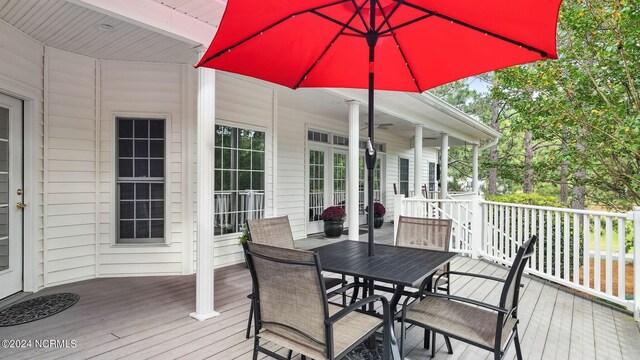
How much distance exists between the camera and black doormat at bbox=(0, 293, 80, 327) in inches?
120

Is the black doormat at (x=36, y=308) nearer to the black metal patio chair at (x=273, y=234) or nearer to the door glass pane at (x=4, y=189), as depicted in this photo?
the door glass pane at (x=4, y=189)

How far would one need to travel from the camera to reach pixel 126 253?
4438mm

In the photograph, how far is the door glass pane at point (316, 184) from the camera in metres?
7.45

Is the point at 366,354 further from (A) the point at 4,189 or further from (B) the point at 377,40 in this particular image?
(A) the point at 4,189

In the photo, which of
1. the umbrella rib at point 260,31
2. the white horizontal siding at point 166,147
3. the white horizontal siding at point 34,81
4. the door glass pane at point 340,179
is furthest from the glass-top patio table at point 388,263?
the door glass pane at point 340,179

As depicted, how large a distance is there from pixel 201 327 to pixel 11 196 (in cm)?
268

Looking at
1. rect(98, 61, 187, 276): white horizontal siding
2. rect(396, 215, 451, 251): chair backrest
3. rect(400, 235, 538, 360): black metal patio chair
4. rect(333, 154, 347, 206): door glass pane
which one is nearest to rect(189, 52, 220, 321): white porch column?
rect(98, 61, 187, 276): white horizontal siding

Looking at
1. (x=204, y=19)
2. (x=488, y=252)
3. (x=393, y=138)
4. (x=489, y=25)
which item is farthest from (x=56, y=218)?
(x=393, y=138)

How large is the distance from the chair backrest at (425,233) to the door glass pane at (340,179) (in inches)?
194

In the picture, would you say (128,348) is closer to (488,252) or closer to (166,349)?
(166,349)

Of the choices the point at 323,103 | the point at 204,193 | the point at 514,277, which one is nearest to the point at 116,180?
the point at 204,193

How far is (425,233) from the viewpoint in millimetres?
3080

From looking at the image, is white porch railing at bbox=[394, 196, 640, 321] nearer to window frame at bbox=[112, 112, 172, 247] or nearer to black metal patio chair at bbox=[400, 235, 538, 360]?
black metal patio chair at bbox=[400, 235, 538, 360]

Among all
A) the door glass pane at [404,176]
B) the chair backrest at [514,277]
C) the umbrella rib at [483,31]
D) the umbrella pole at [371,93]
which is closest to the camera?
the chair backrest at [514,277]
